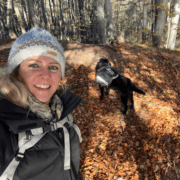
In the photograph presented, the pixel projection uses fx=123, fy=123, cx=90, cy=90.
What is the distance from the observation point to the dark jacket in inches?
39.4

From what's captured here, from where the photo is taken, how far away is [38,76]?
1186mm

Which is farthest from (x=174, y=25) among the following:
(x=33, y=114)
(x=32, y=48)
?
(x=33, y=114)

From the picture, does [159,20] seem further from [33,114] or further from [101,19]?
[33,114]

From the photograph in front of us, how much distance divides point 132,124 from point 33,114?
378 centimetres

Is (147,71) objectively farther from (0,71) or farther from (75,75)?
(0,71)

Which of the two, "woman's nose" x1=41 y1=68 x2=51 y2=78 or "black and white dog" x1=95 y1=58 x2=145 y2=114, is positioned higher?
"woman's nose" x1=41 y1=68 x2=51 y2=78

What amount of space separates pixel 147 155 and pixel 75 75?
15.0 ft

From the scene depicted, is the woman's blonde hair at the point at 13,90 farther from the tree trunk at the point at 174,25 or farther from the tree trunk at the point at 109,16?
the tree trunk at the point at 174,25

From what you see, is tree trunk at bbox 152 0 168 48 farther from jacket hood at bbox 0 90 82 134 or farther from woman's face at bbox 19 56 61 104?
jacket hood at bbox 0 90 82 134

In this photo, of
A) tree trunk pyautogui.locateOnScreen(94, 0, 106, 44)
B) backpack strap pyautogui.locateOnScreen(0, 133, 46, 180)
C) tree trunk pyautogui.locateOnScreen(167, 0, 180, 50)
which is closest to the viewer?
backpack strap pyautogui.locateOnScreen(0, 133, 46, 180)

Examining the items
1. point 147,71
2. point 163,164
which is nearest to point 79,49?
point 147,71

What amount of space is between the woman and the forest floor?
2.09 meters

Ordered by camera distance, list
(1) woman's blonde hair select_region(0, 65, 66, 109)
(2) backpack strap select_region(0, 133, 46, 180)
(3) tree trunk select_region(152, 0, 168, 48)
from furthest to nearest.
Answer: (3) tree trunk select_region(152, 0, 168, 48) < (1) woman's blonde hair select_region(0, 65, 66, 109) < (2) backpack strap select_region(0, 133, 46, 180)

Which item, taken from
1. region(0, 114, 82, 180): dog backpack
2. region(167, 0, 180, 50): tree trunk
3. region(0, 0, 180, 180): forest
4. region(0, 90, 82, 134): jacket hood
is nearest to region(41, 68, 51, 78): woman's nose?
region(0, 90, 82, 134): jacket hood
